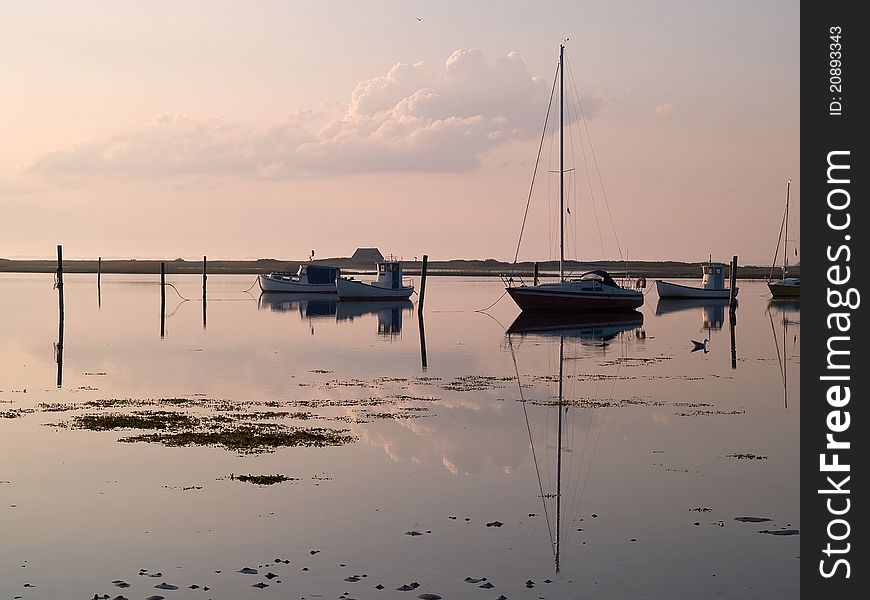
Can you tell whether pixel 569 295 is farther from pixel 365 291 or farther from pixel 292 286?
pixel 292 286

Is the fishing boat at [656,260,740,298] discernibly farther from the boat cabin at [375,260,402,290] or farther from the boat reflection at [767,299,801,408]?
the boat cabin at [375,260,402,290]

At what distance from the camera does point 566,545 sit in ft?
46.9

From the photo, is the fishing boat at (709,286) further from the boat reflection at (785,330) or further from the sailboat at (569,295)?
the sailboat at (569,295)

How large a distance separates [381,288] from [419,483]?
68.8 meters

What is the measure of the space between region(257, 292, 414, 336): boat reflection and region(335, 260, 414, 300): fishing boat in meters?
0.58

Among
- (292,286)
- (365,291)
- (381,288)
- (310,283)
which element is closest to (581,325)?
(381,288)

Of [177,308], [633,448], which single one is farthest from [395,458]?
[177,308]

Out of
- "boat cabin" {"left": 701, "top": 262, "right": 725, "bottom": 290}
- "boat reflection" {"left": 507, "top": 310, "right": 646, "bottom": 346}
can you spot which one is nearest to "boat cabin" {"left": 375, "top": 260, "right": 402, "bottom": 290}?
"boat reflection" {"left": 507, "top": 310, "right": 646, "bottom": 346}

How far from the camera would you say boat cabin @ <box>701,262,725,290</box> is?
307 ft

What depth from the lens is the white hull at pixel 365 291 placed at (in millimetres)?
86500

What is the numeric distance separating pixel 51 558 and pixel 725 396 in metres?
20.6

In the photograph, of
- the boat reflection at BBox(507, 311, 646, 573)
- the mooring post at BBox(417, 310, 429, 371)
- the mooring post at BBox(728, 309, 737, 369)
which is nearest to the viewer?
the boat reflection at BBox(507, 311, 646, 573)
